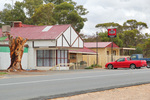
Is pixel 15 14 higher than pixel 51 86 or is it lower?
higher

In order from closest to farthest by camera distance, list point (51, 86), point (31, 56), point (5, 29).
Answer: point (51, 86) → point (31, 56) → point (5, 29)

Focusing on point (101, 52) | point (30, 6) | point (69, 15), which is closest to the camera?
point (101, 52)

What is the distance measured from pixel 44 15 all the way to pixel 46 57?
30.1 m

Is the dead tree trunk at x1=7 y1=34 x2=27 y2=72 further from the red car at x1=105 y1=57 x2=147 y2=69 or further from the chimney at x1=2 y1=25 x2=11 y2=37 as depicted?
the red car at x1=105 y1=57 x2=147 y2=69

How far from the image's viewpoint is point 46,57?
1271 inches

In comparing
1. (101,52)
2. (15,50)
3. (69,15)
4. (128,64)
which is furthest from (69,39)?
(69,15)

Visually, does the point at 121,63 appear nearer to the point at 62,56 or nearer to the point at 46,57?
the point at 62,56

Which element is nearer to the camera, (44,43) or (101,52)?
(44,43)

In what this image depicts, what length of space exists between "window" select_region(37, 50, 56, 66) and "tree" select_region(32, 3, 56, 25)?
28.5 m

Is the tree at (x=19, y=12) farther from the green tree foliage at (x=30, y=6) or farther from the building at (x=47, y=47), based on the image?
the building at (x=47, y=47)

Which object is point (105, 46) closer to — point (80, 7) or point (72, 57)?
point (72, 57)

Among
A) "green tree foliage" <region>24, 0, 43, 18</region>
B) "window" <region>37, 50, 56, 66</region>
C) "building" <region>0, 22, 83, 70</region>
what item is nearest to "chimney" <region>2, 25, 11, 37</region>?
"building" <region>0, 22, 83, 70</region>

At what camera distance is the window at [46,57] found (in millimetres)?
32156

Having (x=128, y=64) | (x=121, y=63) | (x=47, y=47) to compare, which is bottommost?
(x=128, y=64)
